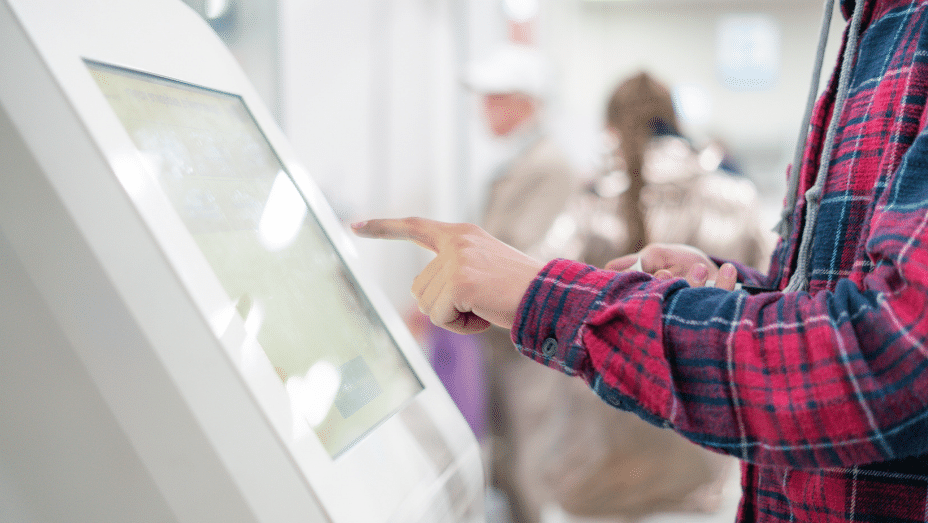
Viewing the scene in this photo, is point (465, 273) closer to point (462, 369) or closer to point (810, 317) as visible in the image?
point (810, 317)

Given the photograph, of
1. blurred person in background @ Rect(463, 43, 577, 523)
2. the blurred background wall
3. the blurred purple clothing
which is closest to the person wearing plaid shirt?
the blurred background wall

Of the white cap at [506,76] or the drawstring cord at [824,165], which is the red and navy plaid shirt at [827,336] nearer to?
the drawstring cord at [824,165]

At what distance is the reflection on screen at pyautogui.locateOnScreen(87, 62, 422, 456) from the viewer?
1.53ft

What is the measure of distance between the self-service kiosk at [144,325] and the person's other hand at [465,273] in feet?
0.35

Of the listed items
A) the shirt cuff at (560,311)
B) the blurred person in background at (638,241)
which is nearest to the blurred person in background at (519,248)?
the blurred person in background at (638,241)

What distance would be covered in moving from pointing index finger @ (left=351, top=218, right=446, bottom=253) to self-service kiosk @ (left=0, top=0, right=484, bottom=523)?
10cm

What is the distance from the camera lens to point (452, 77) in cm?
324

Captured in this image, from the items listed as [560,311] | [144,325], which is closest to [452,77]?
[560,311]

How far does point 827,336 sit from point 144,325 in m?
0.43

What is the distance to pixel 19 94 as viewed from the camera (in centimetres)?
39

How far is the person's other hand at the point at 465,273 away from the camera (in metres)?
0.54

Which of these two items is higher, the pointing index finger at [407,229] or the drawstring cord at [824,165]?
the pointing index finger at [407,229]

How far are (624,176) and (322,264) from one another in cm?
137

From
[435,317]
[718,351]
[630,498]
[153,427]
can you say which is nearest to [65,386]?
[153,427]
